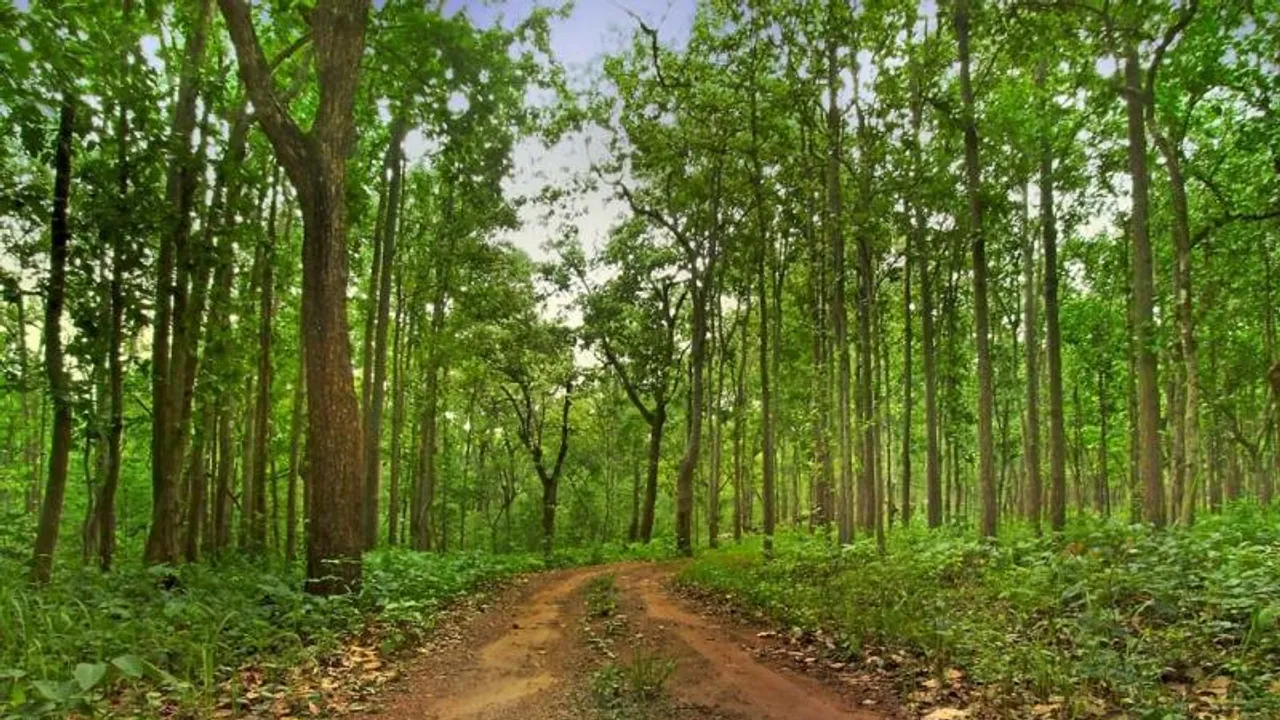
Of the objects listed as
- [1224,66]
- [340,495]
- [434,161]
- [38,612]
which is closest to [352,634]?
[340,495]

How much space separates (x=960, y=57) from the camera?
12.4 metres

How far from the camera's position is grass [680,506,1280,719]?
5.12 metres

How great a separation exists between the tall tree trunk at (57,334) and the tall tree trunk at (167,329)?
113 centimetres

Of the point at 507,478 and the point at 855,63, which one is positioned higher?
the point at 855,63

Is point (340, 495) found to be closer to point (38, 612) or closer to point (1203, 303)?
point (38, 612)

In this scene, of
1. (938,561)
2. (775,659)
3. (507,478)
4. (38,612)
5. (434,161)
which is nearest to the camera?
(38,612)

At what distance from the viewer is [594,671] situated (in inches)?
274

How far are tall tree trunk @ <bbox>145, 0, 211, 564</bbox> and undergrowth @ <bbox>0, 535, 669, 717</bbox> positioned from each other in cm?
102

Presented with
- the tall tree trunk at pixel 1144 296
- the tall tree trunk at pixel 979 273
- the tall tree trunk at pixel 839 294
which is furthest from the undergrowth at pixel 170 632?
the tall tree trunk at pixel 1144 296

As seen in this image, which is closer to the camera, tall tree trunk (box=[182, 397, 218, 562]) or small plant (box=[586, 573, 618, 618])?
small plant (box=[586, 573, 618, 618])

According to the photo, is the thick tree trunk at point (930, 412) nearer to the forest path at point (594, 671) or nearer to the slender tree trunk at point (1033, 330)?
the slender tree trunk at point (1033, 330)

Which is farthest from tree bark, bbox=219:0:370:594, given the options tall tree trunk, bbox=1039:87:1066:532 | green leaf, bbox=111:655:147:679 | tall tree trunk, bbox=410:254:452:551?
tall tree trunk, bbox=410:254:452:551

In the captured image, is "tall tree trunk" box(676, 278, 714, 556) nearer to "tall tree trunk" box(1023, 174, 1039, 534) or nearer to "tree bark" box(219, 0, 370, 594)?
"tall tree trunk" box(1023, 174, 1039, 534)

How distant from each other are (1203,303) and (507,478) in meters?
38.1
